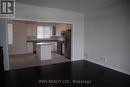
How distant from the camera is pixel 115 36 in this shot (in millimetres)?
4293

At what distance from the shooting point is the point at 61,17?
17.3 feet

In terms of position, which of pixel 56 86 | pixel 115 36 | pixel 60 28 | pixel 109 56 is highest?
pixel 60 28

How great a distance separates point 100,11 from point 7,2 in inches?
143

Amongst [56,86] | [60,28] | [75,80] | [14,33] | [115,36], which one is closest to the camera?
[56,86]

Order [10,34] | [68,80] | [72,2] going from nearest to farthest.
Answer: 1. [68,80]
2. [72,2]
3. [10,34]

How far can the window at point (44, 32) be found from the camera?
9164mm

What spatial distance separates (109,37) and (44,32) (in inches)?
235

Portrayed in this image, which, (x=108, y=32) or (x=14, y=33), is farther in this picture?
(x=14, y=33)

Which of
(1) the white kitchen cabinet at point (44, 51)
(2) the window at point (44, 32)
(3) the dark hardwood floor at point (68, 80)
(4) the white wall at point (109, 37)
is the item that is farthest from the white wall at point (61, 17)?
(2) the window at point (44, 32)

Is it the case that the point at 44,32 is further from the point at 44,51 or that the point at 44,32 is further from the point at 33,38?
the point at 44,51

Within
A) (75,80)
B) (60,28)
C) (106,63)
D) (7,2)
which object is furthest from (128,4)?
(60,28)

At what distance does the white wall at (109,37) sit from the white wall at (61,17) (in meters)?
0.31

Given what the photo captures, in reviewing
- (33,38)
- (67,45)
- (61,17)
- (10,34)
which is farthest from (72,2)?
(33,38)

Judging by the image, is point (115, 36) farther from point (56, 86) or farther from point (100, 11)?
point (56, 86)
